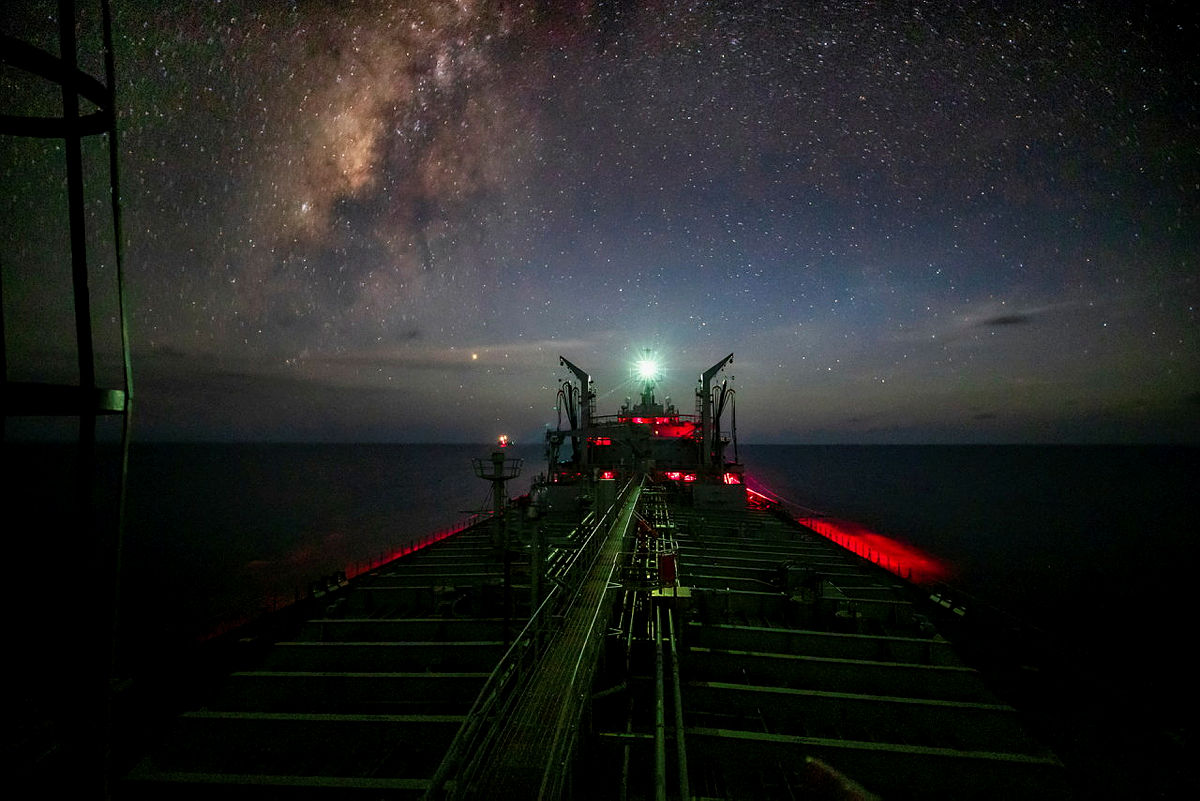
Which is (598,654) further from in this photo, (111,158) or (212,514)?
(212,514)

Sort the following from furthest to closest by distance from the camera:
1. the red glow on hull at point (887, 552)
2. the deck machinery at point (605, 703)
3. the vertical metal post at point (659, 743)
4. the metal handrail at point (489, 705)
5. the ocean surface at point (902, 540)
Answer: the red glow on hull at point (887, 552), the ocean surface at point (902, 540), the deck machinery at point (605, 703), the vertical metal post at point (659, 743), the metal handrail at point (489, 705)

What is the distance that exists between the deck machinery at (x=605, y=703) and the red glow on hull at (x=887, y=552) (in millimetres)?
28135

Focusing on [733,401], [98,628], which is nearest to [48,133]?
[98,628]

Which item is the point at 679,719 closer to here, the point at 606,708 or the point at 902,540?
the point at 606,708

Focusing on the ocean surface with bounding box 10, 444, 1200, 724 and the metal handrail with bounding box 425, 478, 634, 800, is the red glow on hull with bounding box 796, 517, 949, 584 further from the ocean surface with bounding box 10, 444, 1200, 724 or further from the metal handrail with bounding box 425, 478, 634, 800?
the metal handrail with bounding box 425, 478, 634, 800

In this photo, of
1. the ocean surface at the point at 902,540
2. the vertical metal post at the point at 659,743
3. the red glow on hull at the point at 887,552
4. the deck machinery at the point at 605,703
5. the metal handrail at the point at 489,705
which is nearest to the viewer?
the metal handrail at the point at 489,705

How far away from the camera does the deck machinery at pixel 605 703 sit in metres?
8.95

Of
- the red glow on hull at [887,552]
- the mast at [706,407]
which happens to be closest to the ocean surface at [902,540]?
the red glow on hull at [887,552]

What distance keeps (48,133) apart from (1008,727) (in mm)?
17049

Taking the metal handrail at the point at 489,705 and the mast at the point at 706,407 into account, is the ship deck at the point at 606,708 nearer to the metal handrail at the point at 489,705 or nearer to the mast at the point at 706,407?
the metal handrail at the point at 489,705

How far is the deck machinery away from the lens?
8.95m

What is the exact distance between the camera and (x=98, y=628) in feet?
14.2

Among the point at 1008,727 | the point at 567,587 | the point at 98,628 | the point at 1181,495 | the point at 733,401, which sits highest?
the point at 733,401

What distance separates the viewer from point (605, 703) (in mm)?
11586
